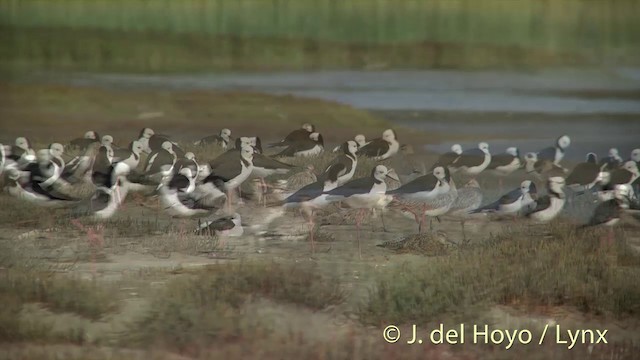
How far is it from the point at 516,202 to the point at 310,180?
98 cm

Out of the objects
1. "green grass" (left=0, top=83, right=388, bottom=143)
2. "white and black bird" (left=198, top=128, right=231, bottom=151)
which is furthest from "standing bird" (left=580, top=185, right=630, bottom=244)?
"white and black bird" (left=198, top=128, right=231, bottom=151)

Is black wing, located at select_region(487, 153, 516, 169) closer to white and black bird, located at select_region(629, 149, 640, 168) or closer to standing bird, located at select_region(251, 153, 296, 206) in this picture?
white and black bird, located at select_region(629, 149, 640, 168)

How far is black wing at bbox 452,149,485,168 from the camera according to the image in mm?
7230

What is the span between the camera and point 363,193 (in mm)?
7215

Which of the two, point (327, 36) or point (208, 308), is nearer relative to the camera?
point (208, 308)

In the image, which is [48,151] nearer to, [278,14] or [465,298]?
[278,14]

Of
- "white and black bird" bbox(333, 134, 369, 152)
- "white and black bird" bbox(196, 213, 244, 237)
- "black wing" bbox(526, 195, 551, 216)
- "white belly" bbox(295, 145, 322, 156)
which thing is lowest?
"white and black bird" bbox(196, 213, 244, 237)

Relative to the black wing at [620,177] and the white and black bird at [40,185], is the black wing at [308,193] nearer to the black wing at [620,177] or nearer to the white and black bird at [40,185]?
the white and black bird at [40,185]

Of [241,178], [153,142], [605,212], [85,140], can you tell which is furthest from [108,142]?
[605,212]

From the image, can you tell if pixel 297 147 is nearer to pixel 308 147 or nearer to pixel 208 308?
pixel 308 147

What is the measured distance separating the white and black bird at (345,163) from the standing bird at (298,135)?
0.57ft

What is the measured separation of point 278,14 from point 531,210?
1526 mm

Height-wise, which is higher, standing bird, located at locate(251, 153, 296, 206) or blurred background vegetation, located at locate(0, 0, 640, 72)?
blurred background vegetation, located at locate(0, 0, 640, 72)

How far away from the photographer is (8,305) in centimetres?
721
